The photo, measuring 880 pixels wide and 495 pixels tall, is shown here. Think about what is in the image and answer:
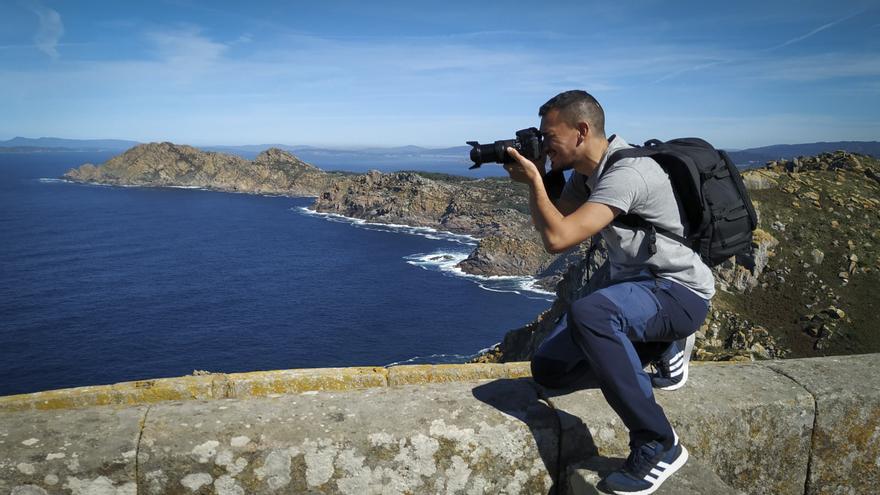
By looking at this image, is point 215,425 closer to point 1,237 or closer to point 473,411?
point 473,411

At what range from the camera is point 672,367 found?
414 cm

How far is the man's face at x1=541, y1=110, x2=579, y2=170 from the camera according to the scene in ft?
13.0

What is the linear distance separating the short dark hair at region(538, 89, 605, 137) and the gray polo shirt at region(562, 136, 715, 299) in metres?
0.23

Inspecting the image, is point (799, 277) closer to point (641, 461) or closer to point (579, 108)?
point (579, 108)

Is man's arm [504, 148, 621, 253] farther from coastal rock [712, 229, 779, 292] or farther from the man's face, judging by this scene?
coastal rock [712, 229, 779, 292]

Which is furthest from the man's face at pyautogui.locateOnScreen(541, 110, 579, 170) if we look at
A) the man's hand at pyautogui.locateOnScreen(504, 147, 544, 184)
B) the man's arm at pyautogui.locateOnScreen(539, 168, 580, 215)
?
the man's arm at pyautogui.locateOnScreen(539, 168, 580, 215)


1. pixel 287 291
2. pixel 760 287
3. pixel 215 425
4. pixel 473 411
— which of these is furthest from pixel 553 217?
pixel 287 291

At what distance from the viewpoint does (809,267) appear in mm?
48969

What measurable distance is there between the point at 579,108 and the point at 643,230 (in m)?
0.96

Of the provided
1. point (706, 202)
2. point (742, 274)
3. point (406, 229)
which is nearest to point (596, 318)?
point (706, 202)

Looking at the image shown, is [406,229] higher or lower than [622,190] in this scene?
lower

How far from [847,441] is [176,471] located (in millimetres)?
4574

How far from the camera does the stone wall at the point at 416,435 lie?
309cm

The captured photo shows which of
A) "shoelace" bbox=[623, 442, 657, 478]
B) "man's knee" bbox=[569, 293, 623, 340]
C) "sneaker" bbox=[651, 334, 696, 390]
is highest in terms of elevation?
"man's knee" bbox=[569, 293, 623, 340]
